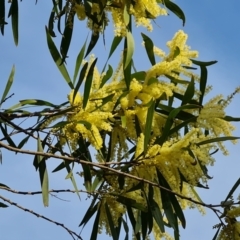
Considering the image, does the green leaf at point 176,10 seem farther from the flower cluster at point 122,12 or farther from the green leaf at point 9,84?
the green leaf at point 9,84

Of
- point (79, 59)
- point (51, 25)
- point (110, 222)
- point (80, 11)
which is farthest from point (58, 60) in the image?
point (110, 222)

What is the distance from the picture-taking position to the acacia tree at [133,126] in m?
1.52

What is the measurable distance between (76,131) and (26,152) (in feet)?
0.50

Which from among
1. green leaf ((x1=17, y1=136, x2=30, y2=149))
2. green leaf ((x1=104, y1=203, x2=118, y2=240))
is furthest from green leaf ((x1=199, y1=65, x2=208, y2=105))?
green leaf ((x1=17, y1=136, x2=30, y2=149))

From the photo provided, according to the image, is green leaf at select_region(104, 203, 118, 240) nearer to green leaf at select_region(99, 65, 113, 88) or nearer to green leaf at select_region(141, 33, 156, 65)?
green leaf at select_region(99, 65, 113, 88)

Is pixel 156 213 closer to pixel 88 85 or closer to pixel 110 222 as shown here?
pixel 110 222

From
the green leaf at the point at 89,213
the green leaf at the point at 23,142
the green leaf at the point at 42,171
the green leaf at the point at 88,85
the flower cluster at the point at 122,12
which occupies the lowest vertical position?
the green leaf at the point at 89,213

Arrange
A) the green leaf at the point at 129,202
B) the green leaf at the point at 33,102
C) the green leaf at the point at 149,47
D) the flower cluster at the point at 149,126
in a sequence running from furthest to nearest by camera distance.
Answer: the green leaf at the point at 149,47
the green leaf at the point at 33,102
the green leaf at the point at 129,202
the flower cluster at the point at 149,126

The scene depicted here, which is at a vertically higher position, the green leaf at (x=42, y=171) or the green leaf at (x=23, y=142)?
the green leaf at (x=23, y=142)

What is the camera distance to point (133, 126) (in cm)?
175

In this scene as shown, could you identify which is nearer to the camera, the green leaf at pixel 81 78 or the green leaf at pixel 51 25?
the green leaf at pixel 81 78

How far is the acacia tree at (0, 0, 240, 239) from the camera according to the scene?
4.98ft

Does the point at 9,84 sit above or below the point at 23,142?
above

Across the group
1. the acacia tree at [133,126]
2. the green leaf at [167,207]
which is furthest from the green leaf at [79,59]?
the green leaf at [167,207]
